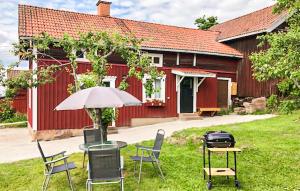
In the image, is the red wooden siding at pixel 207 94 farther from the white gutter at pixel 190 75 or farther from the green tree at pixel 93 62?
the green tree at pixel 93 62

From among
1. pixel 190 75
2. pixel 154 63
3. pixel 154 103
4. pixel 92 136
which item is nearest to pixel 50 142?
pixel 92 136

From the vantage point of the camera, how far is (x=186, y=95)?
17578 mm

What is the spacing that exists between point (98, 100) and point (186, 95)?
1189 centimetres

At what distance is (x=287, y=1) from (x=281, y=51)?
127 centimetres

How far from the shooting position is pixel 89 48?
345 inches

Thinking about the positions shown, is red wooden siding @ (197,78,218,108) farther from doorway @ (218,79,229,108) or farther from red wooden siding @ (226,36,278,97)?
red wooden siding @ (226,36,278,97)

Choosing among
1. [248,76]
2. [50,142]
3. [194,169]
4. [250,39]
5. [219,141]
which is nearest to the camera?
[219,141]

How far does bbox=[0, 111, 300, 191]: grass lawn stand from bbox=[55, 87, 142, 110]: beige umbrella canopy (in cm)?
173

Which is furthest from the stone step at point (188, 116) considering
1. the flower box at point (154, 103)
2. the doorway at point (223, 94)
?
the doorway at point (223, 94)

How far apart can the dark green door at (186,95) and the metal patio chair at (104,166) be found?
12.0 metres

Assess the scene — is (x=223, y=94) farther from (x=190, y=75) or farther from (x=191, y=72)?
(x=190, y=75)

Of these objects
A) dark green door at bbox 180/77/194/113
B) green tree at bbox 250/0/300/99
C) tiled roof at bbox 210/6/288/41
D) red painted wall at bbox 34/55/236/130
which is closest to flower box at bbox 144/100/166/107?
red painted wall at bbox 34/55/236/130

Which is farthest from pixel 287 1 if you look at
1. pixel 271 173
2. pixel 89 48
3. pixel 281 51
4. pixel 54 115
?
pixel 54 115

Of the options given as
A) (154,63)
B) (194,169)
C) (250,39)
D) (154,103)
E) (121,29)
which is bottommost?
(194,169)
